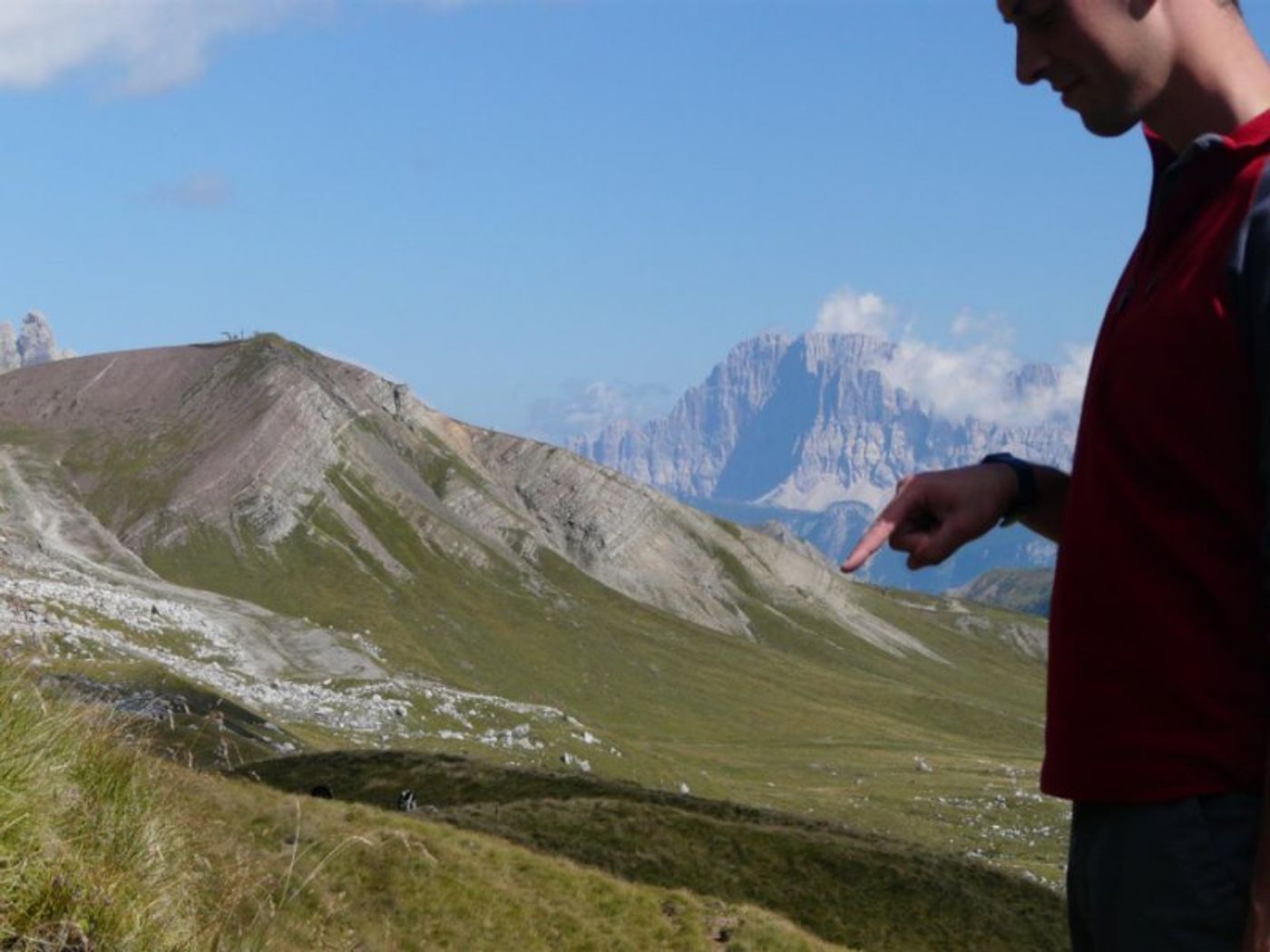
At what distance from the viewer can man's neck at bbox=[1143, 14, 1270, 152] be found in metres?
4.40

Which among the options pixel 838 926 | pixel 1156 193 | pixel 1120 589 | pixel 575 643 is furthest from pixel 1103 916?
pixel 575 643

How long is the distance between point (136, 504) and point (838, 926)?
174 m

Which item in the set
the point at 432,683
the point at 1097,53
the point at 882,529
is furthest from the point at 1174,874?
the point at 432,683

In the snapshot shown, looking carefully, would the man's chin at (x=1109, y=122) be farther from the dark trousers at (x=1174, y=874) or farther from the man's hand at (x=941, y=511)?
the dark trousers at (x=1174, y=874)

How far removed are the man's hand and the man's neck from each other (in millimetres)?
1362

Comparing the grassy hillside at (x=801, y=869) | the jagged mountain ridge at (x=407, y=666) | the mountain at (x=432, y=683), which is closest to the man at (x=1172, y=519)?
the grassy hillside at (x=801, y=869)

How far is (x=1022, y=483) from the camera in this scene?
5270 mm

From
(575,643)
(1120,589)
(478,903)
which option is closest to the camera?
(1120,589)

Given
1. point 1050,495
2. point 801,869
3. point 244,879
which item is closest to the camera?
point 1050,495

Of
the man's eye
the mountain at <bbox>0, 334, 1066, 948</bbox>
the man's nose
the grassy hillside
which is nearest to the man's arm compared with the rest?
the man's nose

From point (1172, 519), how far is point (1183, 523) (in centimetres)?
3

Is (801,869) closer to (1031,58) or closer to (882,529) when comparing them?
(882,529)

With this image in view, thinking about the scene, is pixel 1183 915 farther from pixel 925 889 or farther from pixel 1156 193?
pixel 925 889

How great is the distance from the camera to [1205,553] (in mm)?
4223
